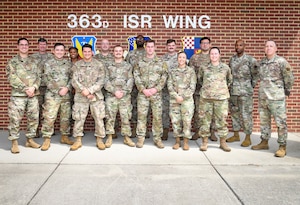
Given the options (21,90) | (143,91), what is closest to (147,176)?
(143,91)

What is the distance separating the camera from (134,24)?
6598 mm

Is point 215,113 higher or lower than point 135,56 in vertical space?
lower

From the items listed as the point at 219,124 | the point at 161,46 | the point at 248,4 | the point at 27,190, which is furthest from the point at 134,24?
the point at 27,190

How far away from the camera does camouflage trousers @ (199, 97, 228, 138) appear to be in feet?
16.7

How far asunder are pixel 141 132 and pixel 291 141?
2.87 metres

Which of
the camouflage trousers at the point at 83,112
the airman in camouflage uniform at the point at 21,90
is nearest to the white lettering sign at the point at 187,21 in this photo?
the camouflage trousers at the point at 83,112

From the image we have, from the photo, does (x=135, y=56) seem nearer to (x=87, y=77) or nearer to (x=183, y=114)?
(x=87, y=77)

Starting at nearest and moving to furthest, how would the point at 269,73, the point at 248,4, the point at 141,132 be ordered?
the point at 269,73 < the point at 141,132 < the point at 248,4

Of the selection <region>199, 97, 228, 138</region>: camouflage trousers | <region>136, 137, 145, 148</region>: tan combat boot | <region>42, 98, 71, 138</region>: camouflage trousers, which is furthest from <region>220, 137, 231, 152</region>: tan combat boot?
<region>42, 98, 71, 138</region>: camouflage trousers

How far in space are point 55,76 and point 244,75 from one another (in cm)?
335

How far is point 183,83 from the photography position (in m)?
5.22

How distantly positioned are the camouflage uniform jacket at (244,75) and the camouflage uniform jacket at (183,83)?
90 centimetres

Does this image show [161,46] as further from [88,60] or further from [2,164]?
[2,164]

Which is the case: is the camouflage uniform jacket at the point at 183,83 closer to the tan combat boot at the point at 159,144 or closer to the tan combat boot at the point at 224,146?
the tan combat boot at the point at 159,144
